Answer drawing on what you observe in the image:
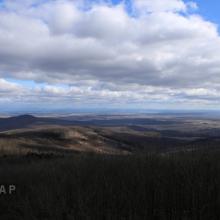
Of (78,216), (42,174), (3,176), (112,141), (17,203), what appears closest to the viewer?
(78,216)

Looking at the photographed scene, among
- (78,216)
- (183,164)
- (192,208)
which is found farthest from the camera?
(183,164)

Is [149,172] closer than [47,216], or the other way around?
[47,216]

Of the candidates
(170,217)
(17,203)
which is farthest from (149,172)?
(17,203)

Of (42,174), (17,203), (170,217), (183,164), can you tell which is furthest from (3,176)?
(170,217)

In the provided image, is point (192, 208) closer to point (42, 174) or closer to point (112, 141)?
point (42, 174)

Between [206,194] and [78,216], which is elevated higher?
[206,194]

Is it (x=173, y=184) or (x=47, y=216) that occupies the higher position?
(x=173, y=184)

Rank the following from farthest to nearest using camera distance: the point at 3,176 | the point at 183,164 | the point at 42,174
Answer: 1. the point at 3,176
2. the point at 42,174
3. the point at 183,164

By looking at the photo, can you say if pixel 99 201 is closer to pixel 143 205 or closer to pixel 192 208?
pixel 143 205

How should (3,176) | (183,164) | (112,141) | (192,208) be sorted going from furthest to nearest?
(112,141)
(3,176)
(183,164)
(192,208)
